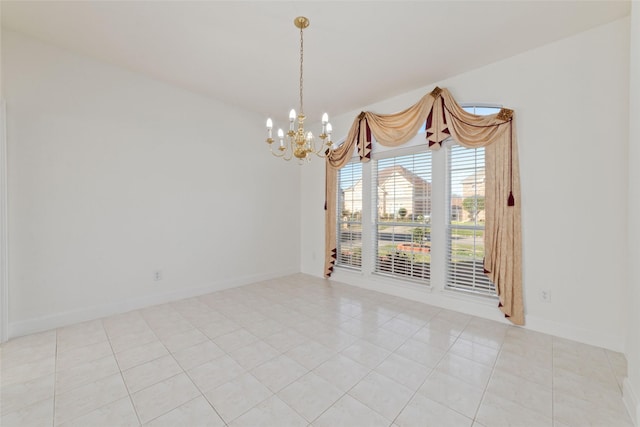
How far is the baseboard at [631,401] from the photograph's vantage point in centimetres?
155

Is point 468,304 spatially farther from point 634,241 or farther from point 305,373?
point 305,373

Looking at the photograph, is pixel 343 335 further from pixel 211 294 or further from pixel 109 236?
pixel 109 236

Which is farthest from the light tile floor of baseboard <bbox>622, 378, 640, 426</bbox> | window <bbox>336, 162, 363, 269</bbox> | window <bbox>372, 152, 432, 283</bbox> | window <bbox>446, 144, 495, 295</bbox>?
window <bbox>336, 162, 363, 269</bbox>

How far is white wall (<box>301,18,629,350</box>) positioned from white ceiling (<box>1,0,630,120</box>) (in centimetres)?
25

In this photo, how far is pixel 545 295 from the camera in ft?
8.93

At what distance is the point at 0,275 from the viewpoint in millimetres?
2447

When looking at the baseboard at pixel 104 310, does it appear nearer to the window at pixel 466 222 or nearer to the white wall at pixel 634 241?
the window at pixel 466 222

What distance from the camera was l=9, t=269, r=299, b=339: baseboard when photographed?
2.65 m

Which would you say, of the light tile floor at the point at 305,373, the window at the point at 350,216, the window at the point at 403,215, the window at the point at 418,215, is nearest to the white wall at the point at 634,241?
the light tile floor at the point at 305,373

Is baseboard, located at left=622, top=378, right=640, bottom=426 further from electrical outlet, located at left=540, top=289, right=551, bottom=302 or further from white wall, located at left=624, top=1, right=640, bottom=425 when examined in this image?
electrical outlet, located at left=540, top=289, right=551, bottom=302

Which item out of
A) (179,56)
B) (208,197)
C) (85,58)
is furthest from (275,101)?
(85,58)

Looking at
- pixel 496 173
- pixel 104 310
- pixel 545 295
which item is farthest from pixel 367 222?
pixel 104 310

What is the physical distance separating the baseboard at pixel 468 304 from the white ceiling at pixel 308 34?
2796 millimetres

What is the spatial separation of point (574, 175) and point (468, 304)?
1.76 meters
